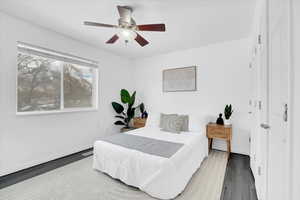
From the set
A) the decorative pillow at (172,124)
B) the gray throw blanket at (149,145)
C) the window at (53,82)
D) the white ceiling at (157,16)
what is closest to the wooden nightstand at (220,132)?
the decorative pillow at (172,124)

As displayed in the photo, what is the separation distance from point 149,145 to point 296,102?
1.70 metres

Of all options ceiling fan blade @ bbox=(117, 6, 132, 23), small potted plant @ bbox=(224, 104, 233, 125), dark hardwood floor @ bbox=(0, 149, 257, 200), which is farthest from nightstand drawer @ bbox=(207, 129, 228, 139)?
ceiling fan blade @ bbox=(117, 6, 132, 23)

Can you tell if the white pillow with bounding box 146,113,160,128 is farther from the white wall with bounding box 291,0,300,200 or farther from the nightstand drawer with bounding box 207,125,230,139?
the white wall with bounding box 291,0,300,200

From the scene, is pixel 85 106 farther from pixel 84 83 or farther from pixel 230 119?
pixel 230 119

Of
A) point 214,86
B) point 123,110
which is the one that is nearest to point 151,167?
point 214,86

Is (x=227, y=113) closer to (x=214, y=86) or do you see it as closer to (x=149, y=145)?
(x=214, y=86)

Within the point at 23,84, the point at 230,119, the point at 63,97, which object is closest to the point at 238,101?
the point at 230,119

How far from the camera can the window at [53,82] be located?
240 cm

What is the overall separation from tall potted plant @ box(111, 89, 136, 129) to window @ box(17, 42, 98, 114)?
0.65 metres

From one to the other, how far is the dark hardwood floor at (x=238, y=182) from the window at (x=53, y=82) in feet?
10.3

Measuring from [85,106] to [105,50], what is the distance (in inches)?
62.2

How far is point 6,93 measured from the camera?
214cm

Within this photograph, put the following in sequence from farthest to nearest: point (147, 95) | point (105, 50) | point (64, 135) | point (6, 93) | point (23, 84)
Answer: point (147, 95)
point (105, 50)
point (64, 135)
point (23, 84)
point (6, 93)

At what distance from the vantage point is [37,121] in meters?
2.48
